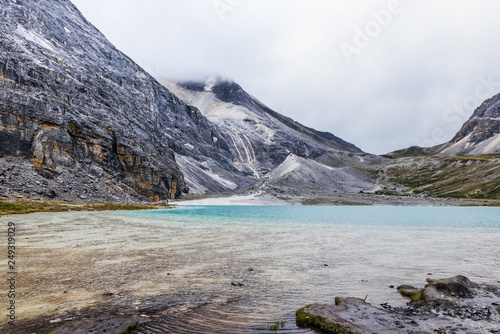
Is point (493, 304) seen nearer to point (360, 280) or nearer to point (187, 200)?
point (360, 280)

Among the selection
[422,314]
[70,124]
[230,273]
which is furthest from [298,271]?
[70,124]

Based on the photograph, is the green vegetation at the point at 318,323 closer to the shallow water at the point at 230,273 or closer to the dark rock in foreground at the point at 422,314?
the dark rock in foreground at the point at 422,314

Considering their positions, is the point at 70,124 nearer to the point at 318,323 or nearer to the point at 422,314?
the point at 318,323

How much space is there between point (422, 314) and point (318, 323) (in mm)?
3565

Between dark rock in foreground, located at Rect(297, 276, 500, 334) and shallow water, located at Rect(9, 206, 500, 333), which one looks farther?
shallow water, located at Rect(9, 206, 500, 333)

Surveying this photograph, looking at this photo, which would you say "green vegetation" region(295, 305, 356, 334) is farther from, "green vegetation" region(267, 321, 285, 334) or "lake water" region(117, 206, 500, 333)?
"green vegetation" region(267, 321, 285, 334)

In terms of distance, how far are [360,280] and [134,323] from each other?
9.97 meters

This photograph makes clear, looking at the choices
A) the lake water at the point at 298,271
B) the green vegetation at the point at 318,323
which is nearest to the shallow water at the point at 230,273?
the lake water at the point at 298,271

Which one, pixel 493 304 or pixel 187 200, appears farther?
pixel 187 200

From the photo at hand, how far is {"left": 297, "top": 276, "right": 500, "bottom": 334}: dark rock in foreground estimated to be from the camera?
8219 mm

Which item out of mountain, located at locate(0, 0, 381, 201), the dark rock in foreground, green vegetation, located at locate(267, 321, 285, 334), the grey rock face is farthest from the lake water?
the grey rock face

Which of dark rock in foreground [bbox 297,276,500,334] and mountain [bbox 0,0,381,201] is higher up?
mountain [bbox 0,0,381,201]

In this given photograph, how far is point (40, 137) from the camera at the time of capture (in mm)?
86875

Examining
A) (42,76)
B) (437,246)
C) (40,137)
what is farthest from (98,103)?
(437,246)
